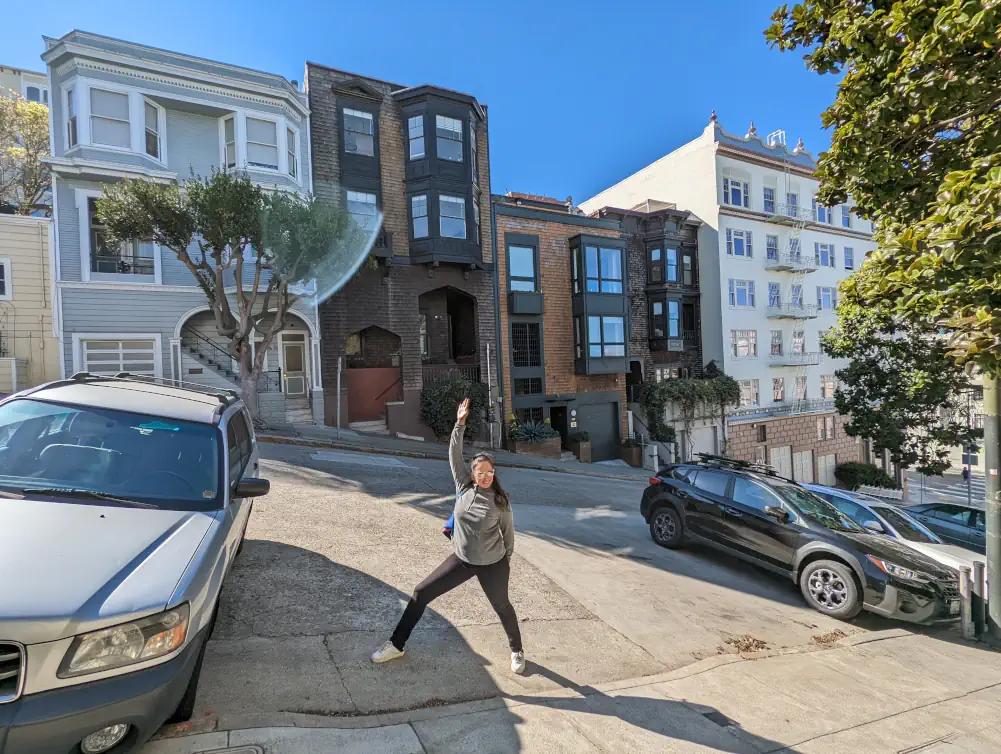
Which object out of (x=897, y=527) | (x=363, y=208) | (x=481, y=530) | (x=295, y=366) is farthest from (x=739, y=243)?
(x=481, y=530)

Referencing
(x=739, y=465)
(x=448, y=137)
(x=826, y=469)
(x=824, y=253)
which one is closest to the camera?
(x=739, y=465)

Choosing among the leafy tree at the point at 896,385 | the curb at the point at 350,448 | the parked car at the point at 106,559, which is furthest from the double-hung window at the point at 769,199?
the parked car at the point at 106,559

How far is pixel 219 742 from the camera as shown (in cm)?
285

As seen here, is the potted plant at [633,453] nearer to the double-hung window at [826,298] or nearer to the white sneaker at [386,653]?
the double-hung window at [826,298]

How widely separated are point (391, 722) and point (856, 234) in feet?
136

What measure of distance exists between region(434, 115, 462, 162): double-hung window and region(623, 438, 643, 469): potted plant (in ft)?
47.3

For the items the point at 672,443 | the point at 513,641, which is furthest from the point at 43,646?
the point at 672,443

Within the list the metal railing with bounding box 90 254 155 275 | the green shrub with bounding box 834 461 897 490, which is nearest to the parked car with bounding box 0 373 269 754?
the metal railing with bounding box 90 254 155 275

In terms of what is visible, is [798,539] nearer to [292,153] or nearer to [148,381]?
[148,381]

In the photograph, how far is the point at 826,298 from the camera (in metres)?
34.0

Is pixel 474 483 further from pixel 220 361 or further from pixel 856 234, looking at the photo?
pixel 856 234

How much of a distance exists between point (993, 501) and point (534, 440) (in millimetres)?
15958

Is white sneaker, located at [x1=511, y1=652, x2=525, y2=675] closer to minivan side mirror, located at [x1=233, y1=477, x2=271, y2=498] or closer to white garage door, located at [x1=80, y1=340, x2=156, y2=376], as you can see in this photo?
minivan side mirror, located at [x1=233, y1=477, x2=271, y2=498]

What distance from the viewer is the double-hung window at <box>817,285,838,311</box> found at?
33.4m
